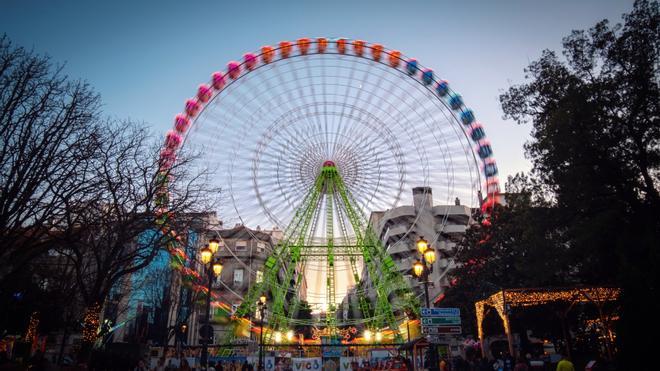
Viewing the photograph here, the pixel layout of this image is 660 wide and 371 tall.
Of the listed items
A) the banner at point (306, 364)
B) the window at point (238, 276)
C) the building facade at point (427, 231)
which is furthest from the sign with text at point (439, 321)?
the window at point (238, 276)

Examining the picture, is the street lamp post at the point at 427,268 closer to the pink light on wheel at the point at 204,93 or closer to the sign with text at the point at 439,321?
the sign with text at the point at 439,321

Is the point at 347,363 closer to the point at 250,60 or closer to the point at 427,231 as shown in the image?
the point at 250,60

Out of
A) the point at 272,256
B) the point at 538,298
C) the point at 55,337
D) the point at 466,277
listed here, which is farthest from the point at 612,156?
the point at 55,337

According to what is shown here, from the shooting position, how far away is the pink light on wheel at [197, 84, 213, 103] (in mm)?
32062

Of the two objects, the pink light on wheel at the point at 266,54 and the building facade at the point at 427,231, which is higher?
the pink light on wheel at the point at 266,54

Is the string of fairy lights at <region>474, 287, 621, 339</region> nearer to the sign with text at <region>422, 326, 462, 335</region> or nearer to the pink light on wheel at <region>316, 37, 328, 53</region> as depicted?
the sign with text at <region>422, 326, 462, 335</region>

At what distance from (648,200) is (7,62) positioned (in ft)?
75.1

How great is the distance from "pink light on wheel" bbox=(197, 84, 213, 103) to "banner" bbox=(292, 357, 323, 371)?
19.1 metres

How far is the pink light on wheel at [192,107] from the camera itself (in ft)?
103

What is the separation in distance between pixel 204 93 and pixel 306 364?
65.4 ft

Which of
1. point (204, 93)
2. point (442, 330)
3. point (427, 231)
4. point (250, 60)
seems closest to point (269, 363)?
point (442, 330)

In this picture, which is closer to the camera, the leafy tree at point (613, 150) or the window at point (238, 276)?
the leafy tree at point (613, 150)

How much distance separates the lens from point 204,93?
32.1 meters

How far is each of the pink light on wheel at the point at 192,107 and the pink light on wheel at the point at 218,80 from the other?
1.90m
